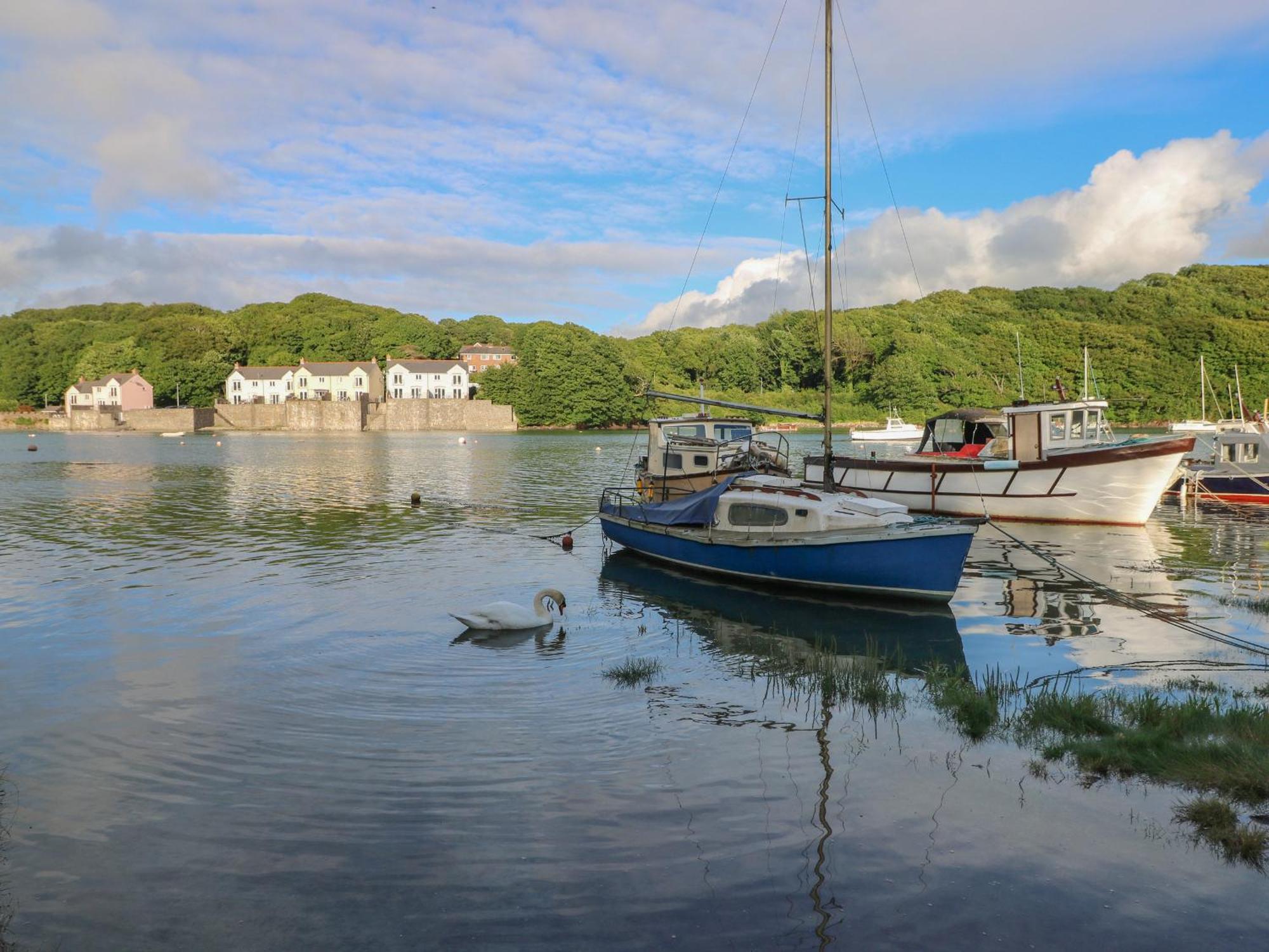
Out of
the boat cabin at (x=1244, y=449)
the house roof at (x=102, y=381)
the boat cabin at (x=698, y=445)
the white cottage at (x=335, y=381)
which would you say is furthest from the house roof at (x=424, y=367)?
the boat cabin at (x=698, y=445)

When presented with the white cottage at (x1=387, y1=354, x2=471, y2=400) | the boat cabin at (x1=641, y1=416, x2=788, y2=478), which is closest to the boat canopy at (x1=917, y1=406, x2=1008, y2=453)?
the boat cabin at (x1=641, y1=416, x2=788, y2=478)

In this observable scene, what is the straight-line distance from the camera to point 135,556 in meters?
26.0

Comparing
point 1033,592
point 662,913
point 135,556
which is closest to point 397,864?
point 662,913

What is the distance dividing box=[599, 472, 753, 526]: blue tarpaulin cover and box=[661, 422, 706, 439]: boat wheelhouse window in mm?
5273

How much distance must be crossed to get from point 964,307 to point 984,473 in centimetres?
16892

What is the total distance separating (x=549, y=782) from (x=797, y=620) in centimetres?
952

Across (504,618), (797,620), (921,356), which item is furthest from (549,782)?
(921,356)

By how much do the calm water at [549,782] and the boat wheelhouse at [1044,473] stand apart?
9954 mm

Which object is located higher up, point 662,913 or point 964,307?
point 964,307

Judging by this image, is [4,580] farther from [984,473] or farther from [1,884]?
[984,473]

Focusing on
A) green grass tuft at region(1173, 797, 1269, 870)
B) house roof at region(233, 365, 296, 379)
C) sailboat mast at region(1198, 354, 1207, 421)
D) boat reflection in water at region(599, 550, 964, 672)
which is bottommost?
boat reflection in water at region(599, 550, 964, 672)

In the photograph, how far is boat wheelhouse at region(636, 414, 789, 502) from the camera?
26844 mm

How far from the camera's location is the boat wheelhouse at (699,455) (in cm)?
2684

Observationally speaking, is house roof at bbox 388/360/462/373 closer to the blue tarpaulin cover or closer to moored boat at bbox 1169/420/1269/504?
moored boat at bbox 1169/420/1269/504
